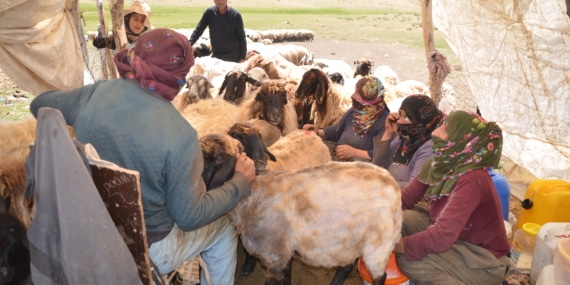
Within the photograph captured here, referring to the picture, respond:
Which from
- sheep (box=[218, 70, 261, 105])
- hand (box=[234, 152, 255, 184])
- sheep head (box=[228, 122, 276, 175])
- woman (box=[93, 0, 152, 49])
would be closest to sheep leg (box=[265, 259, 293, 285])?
sheep head (box=[228, 122, 276, 175])

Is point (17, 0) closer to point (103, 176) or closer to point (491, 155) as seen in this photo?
→ point (103, 176)

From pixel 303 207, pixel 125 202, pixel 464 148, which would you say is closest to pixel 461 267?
pixel 464 148

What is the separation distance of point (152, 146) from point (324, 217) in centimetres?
139

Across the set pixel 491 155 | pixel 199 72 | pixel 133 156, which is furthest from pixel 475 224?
pixel 199 72

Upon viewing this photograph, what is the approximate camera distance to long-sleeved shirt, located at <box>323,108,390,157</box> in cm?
513

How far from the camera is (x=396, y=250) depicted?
3439 mm

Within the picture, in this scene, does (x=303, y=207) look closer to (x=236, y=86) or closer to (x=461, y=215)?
(x=461, y=215)

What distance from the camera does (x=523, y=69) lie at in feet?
15.9

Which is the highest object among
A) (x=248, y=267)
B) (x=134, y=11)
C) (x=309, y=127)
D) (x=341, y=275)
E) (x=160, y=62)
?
(x=160, y=62)

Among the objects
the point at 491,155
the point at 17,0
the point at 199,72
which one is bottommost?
the point at 199,72

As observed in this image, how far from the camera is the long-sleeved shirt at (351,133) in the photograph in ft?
16.8

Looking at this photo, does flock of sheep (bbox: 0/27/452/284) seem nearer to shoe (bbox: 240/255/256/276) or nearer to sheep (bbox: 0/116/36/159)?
sheep (bbox: 0/116/36/159)

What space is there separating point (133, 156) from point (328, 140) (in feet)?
11.5

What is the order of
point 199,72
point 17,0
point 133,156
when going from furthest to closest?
point 199,72, point 17,0, point 133,156
